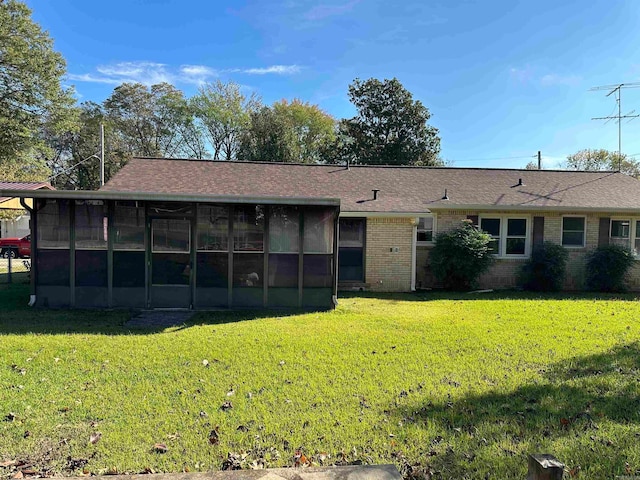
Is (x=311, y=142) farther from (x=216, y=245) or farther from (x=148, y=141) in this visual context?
(x=216, y=245)

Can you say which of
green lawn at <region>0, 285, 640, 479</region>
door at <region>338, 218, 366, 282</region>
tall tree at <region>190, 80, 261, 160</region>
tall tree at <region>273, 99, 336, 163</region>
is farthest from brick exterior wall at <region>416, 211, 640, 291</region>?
tall tree at <region>190, 80, 261, 160</region>

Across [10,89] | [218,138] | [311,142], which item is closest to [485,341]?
[10,89]

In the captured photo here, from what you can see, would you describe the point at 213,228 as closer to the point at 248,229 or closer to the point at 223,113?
the point at 248,229

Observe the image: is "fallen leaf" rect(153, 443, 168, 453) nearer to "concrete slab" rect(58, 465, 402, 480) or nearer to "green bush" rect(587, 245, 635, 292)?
"concrete slab" rect(58, 465, 402, 480)

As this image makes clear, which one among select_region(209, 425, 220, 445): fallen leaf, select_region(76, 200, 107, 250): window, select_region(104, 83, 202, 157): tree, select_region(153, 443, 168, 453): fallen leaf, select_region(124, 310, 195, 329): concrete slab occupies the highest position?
select_region(104, 83, 202, 157): tree

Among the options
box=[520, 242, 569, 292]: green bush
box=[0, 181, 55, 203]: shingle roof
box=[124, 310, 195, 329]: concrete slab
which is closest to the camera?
box=[124, 310, 195, 329]: concrete slab

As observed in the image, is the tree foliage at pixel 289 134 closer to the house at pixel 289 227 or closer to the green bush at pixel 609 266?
the house at pixel 289 227

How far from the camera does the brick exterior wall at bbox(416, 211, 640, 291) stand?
42.4ft

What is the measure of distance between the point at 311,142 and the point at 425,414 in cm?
3635

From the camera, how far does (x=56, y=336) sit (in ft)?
21.3

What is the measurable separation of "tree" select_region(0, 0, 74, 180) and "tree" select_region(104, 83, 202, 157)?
12.1 meters

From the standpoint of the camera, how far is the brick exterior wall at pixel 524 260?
42.4 feet

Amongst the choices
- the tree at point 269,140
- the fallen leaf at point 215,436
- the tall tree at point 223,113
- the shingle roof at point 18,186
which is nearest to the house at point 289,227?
the shingle roof at point 18,186

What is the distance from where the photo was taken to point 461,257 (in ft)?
39.0
